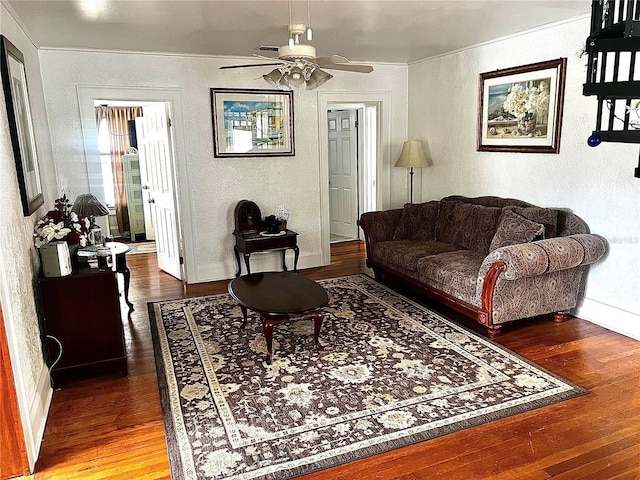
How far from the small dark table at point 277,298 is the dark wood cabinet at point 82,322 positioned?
0.86 meters

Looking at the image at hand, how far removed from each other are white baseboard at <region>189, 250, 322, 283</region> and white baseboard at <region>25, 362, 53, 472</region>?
95.4 inches

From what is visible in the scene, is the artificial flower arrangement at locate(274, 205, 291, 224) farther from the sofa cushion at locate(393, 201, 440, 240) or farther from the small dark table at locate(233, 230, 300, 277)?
the sofa cushion at locate(393, 201, 440, 240)

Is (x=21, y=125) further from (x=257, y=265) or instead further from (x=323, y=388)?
(x=257, y=265)

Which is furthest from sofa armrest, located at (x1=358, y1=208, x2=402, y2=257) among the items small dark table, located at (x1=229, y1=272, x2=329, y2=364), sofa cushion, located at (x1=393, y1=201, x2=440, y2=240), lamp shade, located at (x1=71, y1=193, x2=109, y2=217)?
lamp shade, located at (x1=71, y1=193, x2=109, y2=217)

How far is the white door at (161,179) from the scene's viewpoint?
16.6 ft

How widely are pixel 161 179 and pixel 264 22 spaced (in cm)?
243

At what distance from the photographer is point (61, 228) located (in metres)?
3.02

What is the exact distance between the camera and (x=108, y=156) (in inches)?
308

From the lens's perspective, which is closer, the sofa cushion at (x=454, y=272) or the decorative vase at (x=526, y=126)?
the sofa cushion at (x=454, y=272)

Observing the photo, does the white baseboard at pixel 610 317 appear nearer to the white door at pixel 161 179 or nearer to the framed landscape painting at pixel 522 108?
the framed landscape painting at pixel 522 108

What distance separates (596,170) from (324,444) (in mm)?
2997

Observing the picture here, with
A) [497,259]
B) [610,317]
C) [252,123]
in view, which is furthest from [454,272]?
[252,123]

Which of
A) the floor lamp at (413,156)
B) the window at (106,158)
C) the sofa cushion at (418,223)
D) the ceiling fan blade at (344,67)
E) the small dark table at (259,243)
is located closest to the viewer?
the ceiling fan blade at (344,67)

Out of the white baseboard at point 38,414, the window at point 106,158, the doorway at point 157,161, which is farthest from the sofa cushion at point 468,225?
the window at point 106,158
